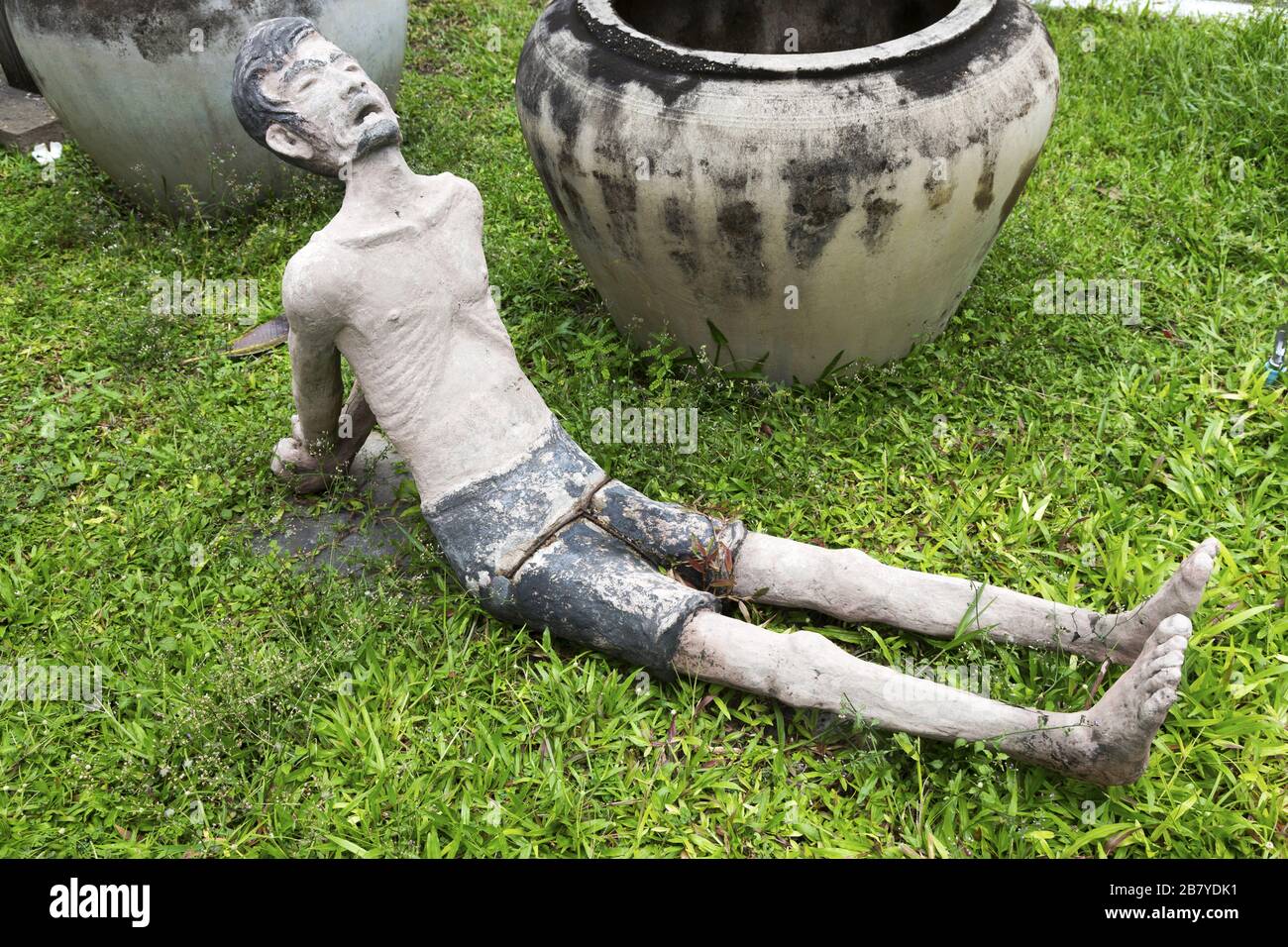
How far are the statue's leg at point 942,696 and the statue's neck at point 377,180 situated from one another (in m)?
1.26

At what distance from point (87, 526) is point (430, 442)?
1292mm

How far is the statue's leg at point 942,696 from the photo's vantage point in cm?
225

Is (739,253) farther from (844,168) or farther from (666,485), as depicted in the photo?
(666,485)

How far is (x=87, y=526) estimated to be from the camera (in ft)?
11.1

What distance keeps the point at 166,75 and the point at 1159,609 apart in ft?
12.8

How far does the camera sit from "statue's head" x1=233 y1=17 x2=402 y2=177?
2578mm

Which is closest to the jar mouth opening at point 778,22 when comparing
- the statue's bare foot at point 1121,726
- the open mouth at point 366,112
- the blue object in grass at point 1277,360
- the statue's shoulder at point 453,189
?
the statue's shoulder at point 453,189

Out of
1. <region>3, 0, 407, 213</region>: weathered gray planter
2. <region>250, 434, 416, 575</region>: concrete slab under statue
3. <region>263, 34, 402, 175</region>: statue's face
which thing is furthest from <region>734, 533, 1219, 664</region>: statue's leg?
Result: <region>3, 0, 407, 213</region>: weathered gray planter

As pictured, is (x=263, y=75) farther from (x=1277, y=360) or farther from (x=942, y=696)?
(x=1277, y=360)

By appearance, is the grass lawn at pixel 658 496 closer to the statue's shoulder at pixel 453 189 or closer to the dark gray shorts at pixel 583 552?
the dark gray shorts at pixel 583 552

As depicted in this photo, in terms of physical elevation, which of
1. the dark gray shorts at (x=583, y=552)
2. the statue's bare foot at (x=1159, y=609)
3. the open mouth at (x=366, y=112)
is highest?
the open mouth at (x=366, y=112)

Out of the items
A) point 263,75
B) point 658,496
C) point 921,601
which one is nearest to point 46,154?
point 263,75

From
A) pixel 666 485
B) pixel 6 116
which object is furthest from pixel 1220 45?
pixel 6 116

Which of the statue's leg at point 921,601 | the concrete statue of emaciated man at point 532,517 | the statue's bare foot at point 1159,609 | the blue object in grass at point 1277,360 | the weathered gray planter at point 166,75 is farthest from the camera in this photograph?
the weathered gray planter at point 166,75
